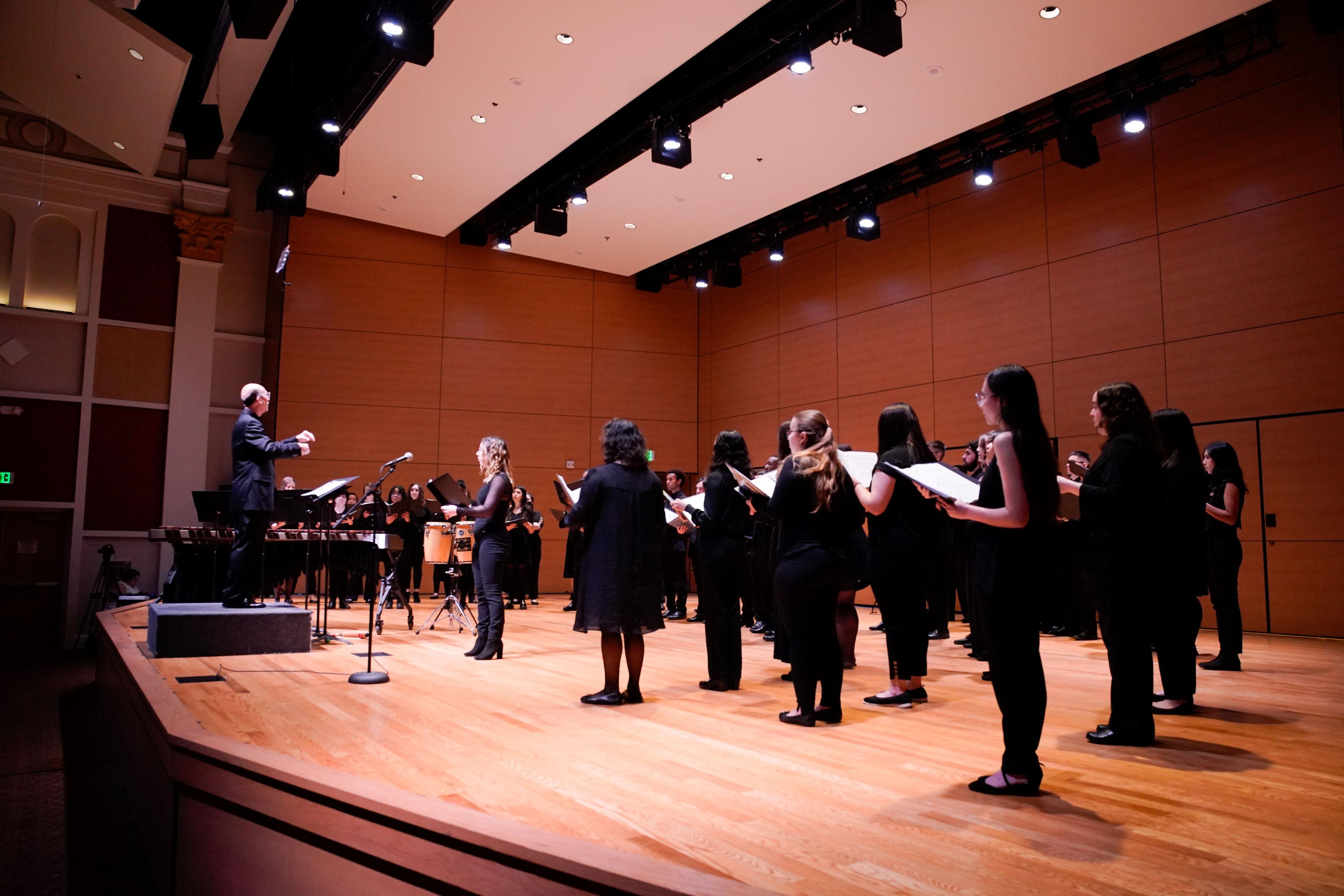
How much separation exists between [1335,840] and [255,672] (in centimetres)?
503

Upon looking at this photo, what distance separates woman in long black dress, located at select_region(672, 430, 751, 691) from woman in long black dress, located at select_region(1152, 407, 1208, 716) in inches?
76.3

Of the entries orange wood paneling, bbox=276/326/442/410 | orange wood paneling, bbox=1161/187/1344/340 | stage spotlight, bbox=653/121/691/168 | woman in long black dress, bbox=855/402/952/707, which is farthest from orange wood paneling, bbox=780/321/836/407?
woman in long black dress, bbox=855/402/952/707

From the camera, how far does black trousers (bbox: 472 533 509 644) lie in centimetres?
570

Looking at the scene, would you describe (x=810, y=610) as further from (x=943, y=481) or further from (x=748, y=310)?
(x=748, y=310)

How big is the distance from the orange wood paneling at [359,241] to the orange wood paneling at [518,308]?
47 cm

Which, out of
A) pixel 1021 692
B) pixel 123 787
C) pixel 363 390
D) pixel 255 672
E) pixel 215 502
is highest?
pixel 363 390

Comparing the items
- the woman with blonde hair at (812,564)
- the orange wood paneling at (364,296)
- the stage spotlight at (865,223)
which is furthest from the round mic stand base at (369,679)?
the orange wood paneling at (364,296)

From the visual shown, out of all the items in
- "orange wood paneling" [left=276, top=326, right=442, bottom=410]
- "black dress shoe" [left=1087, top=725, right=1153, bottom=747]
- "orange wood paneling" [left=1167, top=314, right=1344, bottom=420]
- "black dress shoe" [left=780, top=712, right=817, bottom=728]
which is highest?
"orange wood paneling" [left=276, top=326, right=442, bottom=410]

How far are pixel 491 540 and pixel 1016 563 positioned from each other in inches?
152

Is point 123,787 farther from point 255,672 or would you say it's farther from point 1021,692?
point 1021,692

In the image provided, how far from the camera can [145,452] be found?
32.6 feet

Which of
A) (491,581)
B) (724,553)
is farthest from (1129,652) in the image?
(491,581)

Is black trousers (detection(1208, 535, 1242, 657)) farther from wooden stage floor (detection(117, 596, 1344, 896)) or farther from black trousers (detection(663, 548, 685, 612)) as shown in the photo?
black trousers (detection(663, 548, 685, 612))

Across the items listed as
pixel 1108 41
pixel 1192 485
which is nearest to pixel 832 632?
pixel 1192 485
